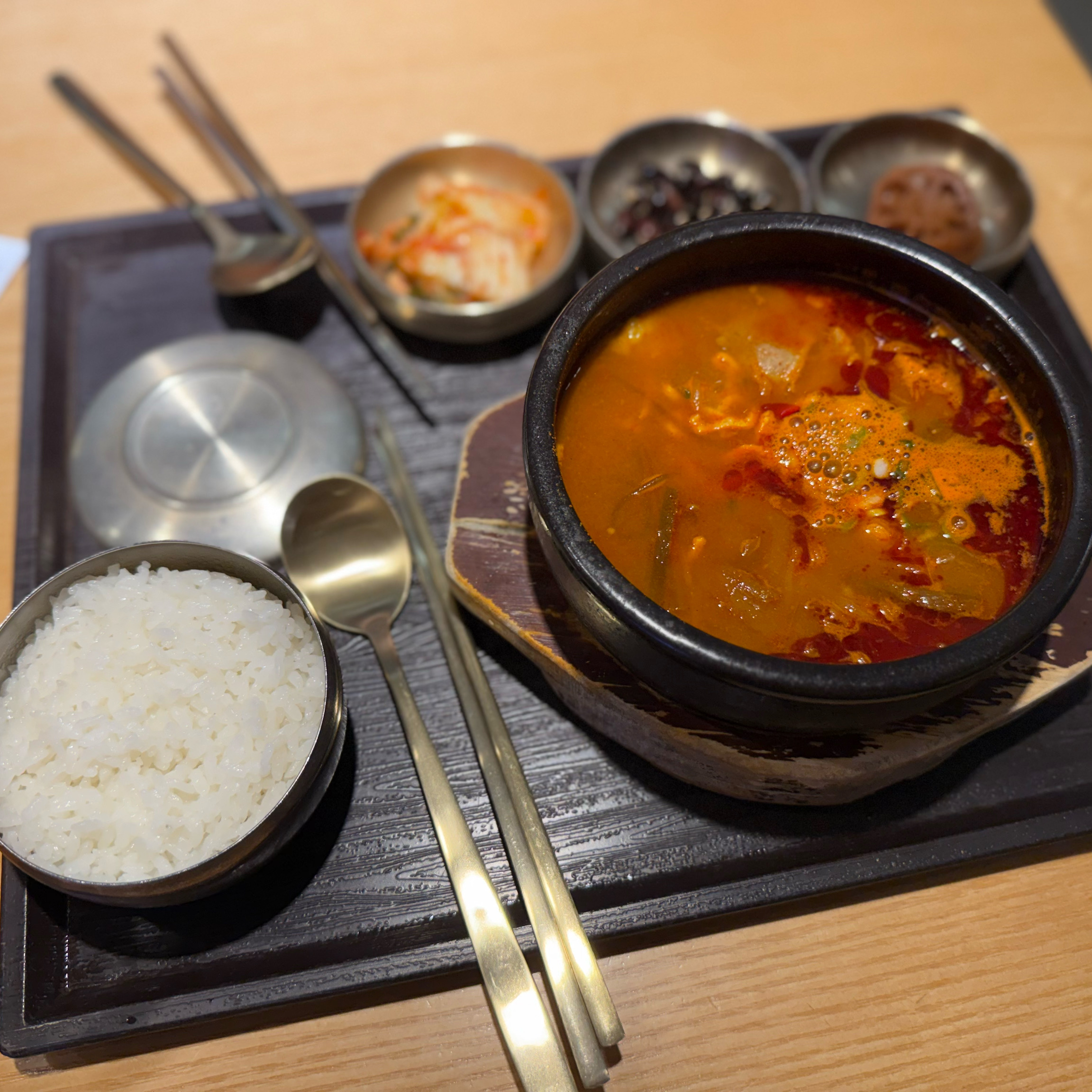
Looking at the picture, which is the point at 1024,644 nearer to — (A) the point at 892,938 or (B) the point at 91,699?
(A) the point at 892,938

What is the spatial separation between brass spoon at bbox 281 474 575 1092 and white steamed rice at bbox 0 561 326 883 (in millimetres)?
187

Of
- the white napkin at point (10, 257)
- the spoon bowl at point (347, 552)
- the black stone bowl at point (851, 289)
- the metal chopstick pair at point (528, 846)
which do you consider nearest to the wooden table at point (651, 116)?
the white napkin at point (10, 257)

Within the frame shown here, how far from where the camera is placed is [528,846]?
1474 mm

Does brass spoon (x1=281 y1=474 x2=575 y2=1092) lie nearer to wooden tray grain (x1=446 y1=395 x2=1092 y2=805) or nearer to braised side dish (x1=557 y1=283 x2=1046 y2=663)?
wooden tray grain (x1=446 y1=395 x2=1092 y2=805)

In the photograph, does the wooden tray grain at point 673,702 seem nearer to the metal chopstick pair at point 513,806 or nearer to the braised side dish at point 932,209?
the metal chopstick pair at point 513,806

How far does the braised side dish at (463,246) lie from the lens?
2.14 m

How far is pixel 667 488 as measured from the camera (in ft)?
4.65

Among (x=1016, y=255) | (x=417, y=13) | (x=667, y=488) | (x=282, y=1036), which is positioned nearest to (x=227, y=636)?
(x=282, y=1036)

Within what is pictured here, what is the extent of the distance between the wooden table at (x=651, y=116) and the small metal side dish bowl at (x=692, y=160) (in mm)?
270

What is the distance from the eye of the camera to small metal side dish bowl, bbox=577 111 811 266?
2312mm

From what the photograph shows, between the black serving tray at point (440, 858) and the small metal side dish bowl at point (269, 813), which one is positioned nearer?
the small metal side dish bowl at point (269, 813)

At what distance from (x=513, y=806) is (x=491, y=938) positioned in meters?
0.22

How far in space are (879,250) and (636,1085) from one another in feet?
4.78

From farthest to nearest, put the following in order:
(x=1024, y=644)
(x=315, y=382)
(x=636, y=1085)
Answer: (x=315, y=382) → (x=636, y=1085) → (x=1024, y=644)
